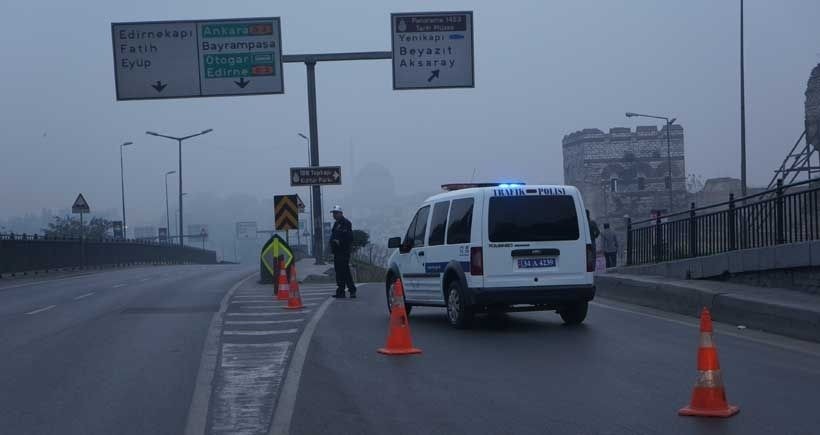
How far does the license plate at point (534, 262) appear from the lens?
44.4 ft

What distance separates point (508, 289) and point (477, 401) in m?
4.92

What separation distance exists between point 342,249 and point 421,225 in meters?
4.83

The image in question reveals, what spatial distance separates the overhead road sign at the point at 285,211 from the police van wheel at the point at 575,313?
12.9 meters

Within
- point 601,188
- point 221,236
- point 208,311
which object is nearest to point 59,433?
point 208,311

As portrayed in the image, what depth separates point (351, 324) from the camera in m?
15.0

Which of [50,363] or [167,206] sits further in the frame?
[167,206]

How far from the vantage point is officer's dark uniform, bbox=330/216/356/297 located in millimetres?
20125

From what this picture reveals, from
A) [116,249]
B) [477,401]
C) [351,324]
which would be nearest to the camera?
[477,401]

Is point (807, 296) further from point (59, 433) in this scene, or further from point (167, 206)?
point (167, 206)

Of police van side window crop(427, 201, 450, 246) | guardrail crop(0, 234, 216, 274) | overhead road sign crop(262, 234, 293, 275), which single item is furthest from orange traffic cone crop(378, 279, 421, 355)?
guardrail crop(0, 234, 216, 274)

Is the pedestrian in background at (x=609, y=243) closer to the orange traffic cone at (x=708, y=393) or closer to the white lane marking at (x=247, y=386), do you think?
the white lane marking at (x=247, y=386)

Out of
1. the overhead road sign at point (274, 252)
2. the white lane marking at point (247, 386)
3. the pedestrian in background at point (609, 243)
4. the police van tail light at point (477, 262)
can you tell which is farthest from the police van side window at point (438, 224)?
the pedestrian in background at point (609, 243)

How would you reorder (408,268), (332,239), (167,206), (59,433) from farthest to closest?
(167,206), (332,239), (408,268), (59,433)

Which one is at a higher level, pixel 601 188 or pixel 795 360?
pixel 601 188
